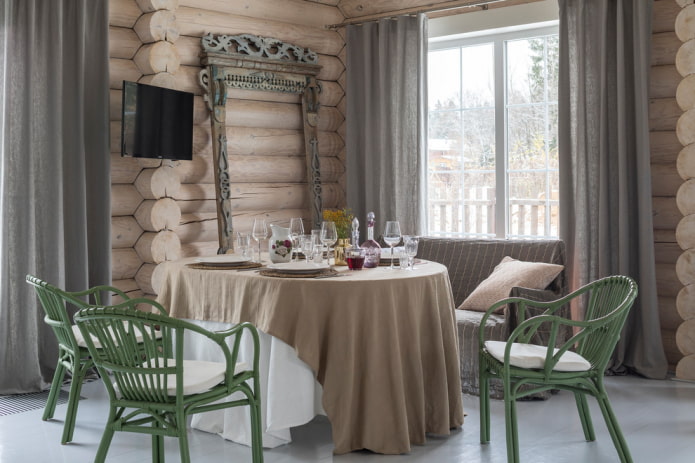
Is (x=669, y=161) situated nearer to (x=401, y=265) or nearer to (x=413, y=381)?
(x=401, y=265)

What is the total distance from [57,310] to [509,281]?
2.60 meters

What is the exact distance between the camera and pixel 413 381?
11.3ft

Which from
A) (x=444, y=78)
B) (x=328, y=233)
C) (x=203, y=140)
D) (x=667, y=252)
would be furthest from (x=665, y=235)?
(x=203, y=140)

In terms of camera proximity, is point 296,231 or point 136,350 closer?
point 136,350

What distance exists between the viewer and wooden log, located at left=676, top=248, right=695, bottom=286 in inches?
181

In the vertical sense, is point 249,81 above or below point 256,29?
below

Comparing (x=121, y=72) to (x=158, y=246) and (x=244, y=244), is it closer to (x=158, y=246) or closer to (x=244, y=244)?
(x=158, y=246)

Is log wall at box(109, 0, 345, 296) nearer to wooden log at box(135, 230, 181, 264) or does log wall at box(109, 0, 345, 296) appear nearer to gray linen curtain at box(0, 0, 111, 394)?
wooden log at box(135, 230, 181, 264)

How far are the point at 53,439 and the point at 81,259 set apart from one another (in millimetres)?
1385

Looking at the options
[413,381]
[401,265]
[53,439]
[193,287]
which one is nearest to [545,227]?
[401,265]

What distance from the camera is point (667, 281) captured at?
4984 mm

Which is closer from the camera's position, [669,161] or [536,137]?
[669,161]

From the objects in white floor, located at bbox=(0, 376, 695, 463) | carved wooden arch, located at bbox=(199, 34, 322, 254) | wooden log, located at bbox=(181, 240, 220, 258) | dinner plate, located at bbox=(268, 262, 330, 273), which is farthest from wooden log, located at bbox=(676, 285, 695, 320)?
wooden log, located at bbox=(181, 240, 220, 258)

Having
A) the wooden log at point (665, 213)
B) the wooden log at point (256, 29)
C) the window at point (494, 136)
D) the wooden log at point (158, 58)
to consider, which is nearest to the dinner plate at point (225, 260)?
the wooden log at point (158, 58)
